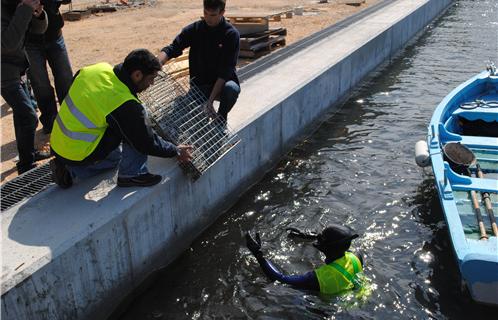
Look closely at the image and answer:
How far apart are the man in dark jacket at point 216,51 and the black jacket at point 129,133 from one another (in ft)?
4.58

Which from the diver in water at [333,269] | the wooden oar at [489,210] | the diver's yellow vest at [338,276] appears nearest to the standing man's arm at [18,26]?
the diver in water at [333,269]

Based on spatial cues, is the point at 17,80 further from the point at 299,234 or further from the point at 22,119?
the point at 299,234

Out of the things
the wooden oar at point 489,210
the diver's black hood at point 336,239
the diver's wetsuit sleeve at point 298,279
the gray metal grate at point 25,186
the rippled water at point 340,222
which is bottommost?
the rippled water at point 340,222

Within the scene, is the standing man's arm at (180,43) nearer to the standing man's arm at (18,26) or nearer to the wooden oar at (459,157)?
the standing man's arm at (18,26)

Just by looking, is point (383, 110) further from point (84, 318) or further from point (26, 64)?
point (84, 318)

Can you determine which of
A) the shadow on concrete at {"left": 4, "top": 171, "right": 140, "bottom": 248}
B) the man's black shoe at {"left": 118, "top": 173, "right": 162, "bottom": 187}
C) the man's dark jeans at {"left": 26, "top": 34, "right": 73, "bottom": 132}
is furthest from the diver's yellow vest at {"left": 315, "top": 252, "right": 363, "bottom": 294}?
the man's dark jeans at {"left": 26, "top": 34, "right": 73, "bottom": 132}

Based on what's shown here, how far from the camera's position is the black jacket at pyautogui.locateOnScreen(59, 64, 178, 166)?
13.9 ft

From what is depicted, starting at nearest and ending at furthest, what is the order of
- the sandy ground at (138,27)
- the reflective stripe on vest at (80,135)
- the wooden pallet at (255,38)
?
the reflective stripe on vest at (80,135), the sandy ground at (138,27), the wooden pallet at (255,38)

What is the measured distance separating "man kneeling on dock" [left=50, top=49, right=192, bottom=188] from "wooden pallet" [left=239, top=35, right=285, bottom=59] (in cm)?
704

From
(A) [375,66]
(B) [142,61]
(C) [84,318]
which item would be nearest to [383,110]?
(A) [375,66]

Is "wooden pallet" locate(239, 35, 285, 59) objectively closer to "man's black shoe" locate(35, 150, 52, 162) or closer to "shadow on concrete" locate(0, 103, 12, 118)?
"shadow on concrete" locate(0, 103, 12, 118)

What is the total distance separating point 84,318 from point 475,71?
1129 centimetres

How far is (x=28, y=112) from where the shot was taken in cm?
557

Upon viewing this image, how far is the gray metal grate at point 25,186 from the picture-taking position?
15.7ft
